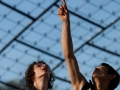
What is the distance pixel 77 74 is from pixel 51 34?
1437cm

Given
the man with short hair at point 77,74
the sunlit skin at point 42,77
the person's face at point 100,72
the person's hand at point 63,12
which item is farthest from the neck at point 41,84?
the person's hand at point 63,12

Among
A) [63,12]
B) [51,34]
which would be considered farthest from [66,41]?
[51,34]

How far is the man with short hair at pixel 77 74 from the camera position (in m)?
7.32

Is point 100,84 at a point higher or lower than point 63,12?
lower

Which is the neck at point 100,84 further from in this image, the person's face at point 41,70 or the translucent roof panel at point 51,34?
the translucent roof panel at point 51,34

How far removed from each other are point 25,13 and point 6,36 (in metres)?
1.82

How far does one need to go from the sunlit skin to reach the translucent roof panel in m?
12.1

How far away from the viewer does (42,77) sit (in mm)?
7484

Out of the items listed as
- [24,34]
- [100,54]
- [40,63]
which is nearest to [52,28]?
[24,34]

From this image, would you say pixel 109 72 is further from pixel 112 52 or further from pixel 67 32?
pixel 112 52

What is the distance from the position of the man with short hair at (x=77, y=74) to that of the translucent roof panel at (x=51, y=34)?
1213cm

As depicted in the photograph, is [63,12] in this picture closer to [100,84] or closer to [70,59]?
[70,59]

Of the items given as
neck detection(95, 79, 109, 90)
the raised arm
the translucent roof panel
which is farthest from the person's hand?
the translucent roof panel

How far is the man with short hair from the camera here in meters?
7.32
